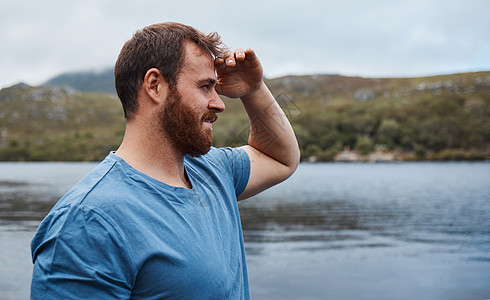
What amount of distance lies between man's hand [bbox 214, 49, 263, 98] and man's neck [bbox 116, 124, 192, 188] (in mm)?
511

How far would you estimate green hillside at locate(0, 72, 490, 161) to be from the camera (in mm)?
97812

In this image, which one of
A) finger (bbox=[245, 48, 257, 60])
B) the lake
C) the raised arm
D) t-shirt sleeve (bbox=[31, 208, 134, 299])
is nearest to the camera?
t-shirt sleeve (bbox=[31, 208, 134, 299])

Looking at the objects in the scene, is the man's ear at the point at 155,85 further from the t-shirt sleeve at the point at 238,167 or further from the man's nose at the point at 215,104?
the t-shirt sleeve at the point at 238,167

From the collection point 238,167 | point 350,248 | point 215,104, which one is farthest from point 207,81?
point 350,248

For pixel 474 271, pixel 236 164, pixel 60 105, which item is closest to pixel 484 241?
pixel 474 271

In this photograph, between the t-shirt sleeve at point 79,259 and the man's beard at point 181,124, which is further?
the man's beard at point 181,124

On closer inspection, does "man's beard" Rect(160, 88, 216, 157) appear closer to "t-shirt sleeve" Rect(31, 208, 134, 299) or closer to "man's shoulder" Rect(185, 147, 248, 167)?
"man's shoulder" Rect(185, 147, 248, 167)

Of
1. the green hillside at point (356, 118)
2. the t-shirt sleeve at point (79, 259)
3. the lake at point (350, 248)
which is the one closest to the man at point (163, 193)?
the t-shirt sleeve at point (79, 259)

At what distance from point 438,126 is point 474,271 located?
344ft

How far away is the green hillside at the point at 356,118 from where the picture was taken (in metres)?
97.8

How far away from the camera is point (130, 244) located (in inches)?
50.1

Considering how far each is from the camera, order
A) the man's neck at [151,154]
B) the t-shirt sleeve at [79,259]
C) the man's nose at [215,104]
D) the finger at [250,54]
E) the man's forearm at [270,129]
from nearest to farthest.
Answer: the t-shirt sleeve at [79,259] < the man's neck at [151,154] < the man's nose at [215,104] < the finger at [250,54] < the man's forearm at [270,129]

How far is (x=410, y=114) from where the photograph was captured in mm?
118375

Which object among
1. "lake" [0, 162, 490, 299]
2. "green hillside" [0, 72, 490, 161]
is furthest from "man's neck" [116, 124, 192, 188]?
"green hillside" [0, 72, 490, 161]
